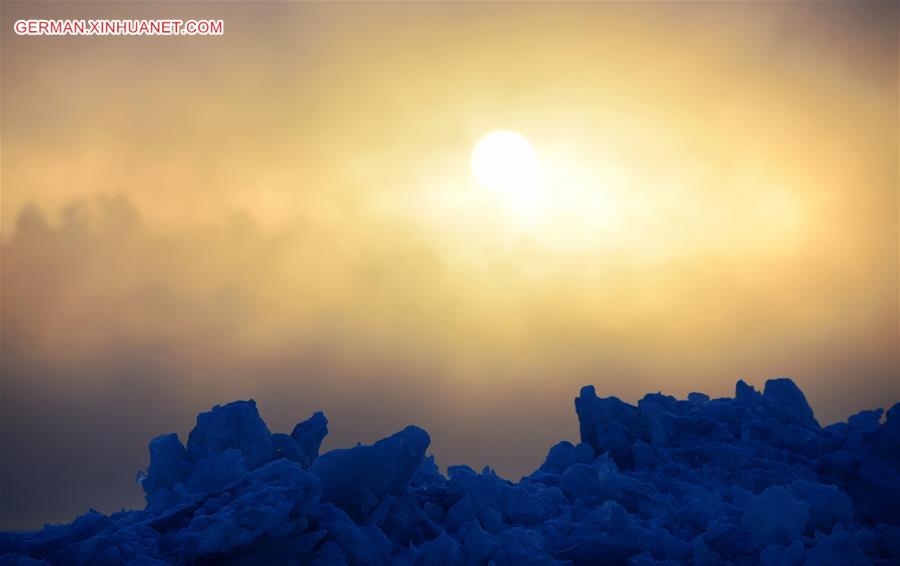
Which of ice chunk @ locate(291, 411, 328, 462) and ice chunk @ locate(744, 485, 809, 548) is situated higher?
ice chunk @ locate(291, 411, 328, 462)

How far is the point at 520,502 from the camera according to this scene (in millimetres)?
13961

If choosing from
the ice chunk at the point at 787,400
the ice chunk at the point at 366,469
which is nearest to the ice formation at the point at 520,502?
the ice chunk at the point at 366,469

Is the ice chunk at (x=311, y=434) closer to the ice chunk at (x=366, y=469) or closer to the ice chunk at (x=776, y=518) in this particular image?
the ice chunk at (x=366, y=469)

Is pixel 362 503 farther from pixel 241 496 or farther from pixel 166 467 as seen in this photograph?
pixel 166 467

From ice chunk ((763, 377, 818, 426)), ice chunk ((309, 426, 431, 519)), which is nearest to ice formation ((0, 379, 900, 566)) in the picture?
ice chunk ((309, 426, 431, 519))

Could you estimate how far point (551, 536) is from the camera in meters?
13.2

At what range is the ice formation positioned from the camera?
37.2 feet

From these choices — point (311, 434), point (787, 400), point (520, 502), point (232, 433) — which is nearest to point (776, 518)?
point (520, 502)

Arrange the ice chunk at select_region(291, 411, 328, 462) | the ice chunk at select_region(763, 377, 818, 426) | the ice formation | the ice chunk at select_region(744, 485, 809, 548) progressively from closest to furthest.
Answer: the ice formation
the ice chunk at select_region(744, 485, 809, 548)
the ice chunk at select_region(291, 411, 328, 462)
the ice chunk at select_region(763, 377, 818, 426)

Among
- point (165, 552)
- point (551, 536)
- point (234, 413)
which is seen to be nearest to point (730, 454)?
point (551, 536)

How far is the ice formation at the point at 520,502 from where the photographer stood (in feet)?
37.2

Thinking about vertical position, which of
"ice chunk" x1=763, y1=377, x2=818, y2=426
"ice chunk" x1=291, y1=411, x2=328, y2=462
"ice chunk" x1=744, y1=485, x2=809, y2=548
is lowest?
"ice chunk" x1=744, y1=485, x2=809, y2=548

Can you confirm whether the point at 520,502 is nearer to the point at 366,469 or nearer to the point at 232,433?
the point at 366,469

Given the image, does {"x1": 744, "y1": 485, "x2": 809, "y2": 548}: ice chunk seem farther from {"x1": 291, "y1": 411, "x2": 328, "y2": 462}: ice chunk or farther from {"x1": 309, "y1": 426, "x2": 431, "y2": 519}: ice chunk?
{"x1": 291, "y1": 411, "x2": 328, "y2": 462}: ice chunk
